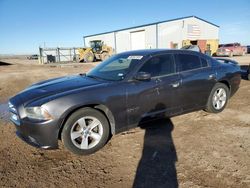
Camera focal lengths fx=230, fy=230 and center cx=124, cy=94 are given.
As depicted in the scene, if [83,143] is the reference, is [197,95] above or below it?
above

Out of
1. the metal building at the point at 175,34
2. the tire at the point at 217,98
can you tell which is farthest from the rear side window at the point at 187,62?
the metal building at the point at 175,34

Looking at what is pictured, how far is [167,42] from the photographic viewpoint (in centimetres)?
3750

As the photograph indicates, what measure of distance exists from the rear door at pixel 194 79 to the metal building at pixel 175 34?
29.7 m

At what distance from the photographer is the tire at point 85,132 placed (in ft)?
11.5

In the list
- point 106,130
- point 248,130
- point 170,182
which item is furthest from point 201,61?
point 170,182

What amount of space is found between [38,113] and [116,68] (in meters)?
1.81

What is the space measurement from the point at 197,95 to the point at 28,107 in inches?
133

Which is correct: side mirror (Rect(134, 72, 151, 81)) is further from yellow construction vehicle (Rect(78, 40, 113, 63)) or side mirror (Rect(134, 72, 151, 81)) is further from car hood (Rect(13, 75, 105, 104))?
yellow construction vehicle (Rect(78, 40, 113, 63))

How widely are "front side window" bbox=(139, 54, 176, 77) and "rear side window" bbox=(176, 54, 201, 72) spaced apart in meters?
0.20

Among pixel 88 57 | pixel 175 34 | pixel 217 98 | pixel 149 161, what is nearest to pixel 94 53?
pixel 88 57

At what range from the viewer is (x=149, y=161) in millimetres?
3355

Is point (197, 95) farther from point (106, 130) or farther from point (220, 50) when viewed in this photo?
point (220, 50)

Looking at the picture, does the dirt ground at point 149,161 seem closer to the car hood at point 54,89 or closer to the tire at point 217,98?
the tire at point 217,98

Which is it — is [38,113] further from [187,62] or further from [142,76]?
Answer: [187,62]
